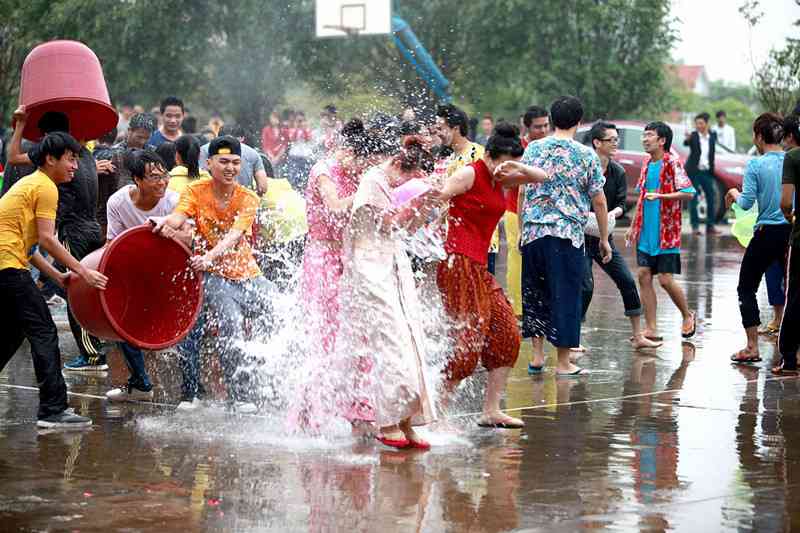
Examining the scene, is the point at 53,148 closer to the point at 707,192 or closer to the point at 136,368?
the point at 136,368

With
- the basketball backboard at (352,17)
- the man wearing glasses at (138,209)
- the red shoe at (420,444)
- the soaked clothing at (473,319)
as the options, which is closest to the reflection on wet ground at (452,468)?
the red shoe at (420,444)

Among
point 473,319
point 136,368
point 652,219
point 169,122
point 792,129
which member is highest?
point 169,122

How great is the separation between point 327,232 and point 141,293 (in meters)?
1.62

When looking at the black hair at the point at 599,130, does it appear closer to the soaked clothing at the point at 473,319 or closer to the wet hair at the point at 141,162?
the soaked clothing at the point at 473,319

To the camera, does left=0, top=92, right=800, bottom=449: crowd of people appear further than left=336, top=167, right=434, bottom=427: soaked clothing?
Yes

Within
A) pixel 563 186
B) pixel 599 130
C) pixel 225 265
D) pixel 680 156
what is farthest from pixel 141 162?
pixel 680 156

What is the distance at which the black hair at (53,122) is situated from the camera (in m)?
9.30

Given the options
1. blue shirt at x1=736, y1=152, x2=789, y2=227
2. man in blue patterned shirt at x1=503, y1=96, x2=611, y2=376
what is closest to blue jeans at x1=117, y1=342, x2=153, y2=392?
man in blue patterned shirt at x1=503, y1=96, x2=611, y2=376

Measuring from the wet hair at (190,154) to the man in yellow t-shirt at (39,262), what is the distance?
189cm

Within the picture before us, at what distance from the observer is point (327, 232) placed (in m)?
8.04

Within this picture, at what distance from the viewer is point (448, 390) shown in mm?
7941

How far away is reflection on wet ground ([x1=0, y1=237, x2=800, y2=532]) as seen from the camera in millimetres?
5793

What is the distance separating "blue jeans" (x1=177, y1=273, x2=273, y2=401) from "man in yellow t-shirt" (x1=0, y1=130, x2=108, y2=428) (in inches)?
34.2

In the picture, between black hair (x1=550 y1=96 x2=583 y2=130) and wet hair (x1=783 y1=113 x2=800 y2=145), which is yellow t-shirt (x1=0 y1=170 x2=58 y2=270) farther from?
wet hair (x1=783 y1=113 x2=800 y2=145)
